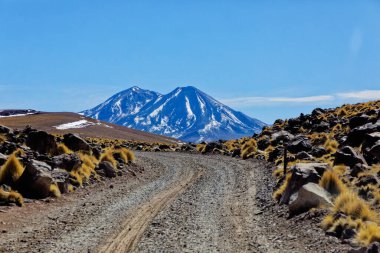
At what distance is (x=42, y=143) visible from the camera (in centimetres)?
2883

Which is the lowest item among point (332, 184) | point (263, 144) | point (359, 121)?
point (332, 184)

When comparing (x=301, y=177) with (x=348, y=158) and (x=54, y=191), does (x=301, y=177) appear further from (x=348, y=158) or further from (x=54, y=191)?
(x=54, y=191)

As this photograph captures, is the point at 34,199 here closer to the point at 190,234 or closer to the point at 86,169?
the point at 86,169

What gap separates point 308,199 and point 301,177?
67.9 inches

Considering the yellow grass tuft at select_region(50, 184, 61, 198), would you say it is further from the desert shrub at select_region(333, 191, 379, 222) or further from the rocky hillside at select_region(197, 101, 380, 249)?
the desert shrub at select_region(333, 191, 379, 222)

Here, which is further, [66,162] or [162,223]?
[66,162]

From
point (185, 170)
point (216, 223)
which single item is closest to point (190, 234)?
point (216, 223)

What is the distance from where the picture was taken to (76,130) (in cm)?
15375

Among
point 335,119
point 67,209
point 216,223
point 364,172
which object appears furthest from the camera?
point 335,119

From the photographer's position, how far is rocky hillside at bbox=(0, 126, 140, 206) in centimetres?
1906

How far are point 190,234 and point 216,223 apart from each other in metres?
1.85

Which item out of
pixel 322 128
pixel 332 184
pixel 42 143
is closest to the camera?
pixel 332 184

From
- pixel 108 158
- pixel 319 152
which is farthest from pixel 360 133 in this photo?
pixel 108 158

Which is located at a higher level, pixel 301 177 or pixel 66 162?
pixel 301 177
